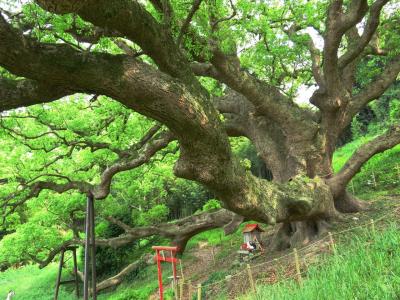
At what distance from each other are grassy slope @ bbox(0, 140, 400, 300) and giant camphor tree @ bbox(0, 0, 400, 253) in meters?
1.92

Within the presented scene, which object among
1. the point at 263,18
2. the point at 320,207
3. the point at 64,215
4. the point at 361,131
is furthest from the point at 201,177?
the point at 361,131

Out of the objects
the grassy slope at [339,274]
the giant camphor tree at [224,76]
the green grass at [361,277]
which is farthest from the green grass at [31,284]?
the green grass at [361,277]

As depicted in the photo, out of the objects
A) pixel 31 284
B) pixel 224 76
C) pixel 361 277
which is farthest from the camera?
pixel 31 284

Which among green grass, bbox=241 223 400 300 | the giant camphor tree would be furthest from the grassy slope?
the giant camphor tree

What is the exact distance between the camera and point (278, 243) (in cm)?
1068

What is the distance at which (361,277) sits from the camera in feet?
14.1

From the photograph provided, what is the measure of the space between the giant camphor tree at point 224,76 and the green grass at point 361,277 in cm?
197

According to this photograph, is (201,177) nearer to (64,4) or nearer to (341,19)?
(64,4)

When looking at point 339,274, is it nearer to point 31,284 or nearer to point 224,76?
point 224,76

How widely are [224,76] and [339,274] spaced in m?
5.84

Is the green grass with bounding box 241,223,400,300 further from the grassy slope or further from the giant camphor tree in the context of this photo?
the giant camphor tree

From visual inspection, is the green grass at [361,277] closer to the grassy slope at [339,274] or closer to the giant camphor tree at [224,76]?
the grassy slope at [339,274]

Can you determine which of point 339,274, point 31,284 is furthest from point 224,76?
point 31,284

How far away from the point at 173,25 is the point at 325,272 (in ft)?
16.0
